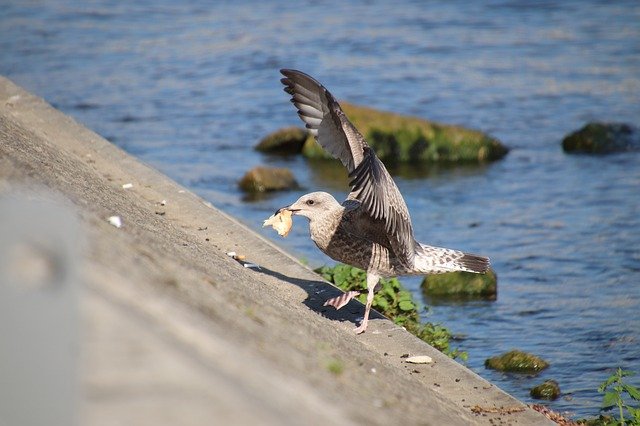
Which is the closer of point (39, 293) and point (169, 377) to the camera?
point (39, 293)

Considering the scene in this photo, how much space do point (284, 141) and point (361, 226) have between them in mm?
7174

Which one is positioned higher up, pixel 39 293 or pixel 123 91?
pixel 39 293

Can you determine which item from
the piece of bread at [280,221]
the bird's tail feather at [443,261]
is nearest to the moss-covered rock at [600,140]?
the bird's tail feather at [443,261]

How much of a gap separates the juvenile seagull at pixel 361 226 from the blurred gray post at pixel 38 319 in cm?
335

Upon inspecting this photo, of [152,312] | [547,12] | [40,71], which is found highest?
[152,312]

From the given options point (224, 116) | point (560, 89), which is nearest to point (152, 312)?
point (224, 116)

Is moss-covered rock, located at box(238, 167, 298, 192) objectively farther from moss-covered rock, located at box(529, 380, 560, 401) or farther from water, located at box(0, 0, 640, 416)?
moss-covered rock, located at box(529, 380, 560, 401)

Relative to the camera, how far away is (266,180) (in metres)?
11.9

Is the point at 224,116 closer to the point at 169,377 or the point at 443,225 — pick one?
the point at 443,225

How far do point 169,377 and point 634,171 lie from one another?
34.2ft

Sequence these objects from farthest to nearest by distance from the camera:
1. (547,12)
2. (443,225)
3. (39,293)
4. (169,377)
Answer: (547,12) < (443,225) < (169,377) < (39,293)

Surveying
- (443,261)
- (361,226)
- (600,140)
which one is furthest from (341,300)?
(600,140)

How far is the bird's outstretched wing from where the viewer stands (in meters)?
6.06

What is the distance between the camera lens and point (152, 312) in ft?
11.3
